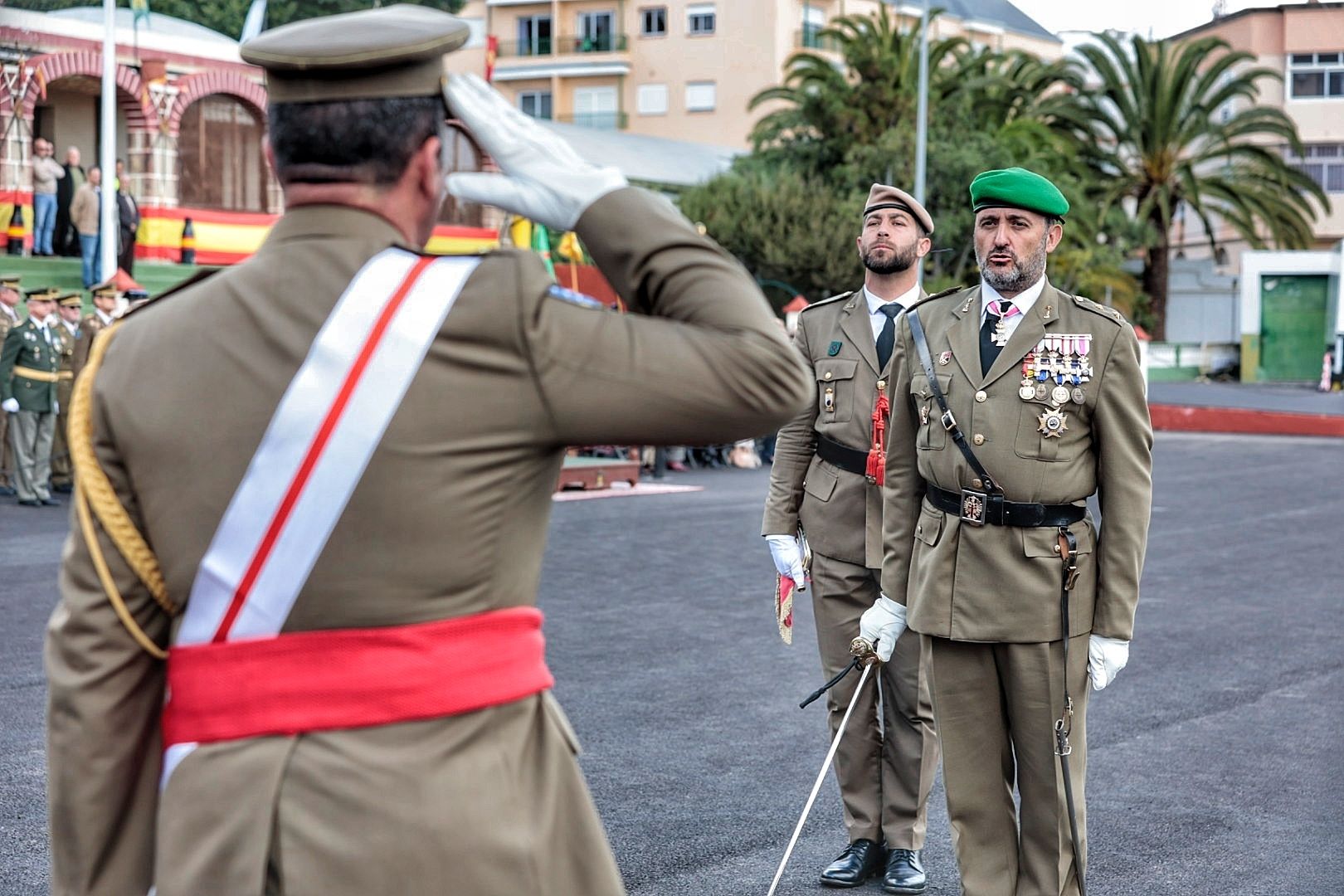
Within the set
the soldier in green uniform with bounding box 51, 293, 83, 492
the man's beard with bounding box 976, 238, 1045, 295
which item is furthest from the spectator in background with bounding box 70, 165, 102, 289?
the man's beard with bounding box 976, 238, 1045, 295

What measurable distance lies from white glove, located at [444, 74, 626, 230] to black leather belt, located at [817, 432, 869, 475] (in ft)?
11.3

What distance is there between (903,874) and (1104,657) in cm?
115

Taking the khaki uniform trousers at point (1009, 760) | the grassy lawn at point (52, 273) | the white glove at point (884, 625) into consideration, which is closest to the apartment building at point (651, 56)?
the grassy lawn at point (52, 273)

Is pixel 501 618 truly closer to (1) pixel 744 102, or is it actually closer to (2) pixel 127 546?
(2) pixel 127 546

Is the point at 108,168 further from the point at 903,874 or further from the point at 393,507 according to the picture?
the point at 393,507

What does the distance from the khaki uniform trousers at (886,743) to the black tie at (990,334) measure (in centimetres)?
109

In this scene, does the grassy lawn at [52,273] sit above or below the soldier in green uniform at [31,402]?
above

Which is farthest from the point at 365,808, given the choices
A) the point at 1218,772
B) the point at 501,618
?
the point at 1218,772

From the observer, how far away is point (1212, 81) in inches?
1613

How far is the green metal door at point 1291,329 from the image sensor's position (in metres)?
43.5

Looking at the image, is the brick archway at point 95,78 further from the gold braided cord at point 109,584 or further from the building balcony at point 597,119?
the building balcony at point 597,119

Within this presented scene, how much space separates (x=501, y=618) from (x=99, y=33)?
28.3 meters

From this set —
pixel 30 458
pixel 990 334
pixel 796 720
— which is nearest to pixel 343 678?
pixel 990 334

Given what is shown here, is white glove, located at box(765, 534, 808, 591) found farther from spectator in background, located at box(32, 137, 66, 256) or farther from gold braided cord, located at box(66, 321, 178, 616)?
spectator in background, located at box(32, 137, 66, 256)
